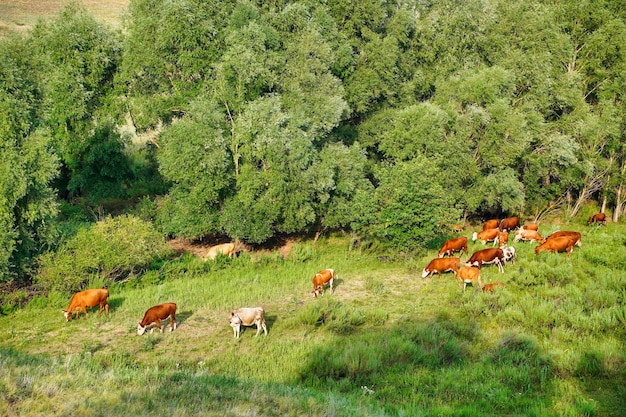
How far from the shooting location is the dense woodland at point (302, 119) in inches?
939

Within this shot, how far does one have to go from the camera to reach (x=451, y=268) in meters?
21.9

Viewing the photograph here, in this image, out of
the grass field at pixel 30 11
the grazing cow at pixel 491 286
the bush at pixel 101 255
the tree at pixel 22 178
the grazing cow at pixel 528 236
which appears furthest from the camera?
the grass field at pixel 30 11

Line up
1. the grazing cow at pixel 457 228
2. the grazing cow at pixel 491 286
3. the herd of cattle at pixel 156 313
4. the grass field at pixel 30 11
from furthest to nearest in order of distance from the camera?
the grass field at pixel 30 11 → the grazing cow at pixel 457 228 → the grazing cow at pixel 491 286 → the herd of cattle at pixel 156 313

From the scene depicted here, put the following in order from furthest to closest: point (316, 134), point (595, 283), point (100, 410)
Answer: point (316, 134)
point (595, 283)
point (100, 410)

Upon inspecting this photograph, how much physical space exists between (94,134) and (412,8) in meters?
24.5

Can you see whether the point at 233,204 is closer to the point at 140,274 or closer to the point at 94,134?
the point at 140,274

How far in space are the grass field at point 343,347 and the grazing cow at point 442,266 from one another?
55 cm

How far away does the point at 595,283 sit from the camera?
18.7 m

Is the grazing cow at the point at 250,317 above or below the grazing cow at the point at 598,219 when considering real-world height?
above

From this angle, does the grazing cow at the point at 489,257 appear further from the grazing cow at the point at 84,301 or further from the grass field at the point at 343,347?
the grazing cow at the point at 84,301

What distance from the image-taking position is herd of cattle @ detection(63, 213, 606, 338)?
1609cm

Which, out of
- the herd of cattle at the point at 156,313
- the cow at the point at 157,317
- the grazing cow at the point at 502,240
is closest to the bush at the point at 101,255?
the herd of cattle at the point at 156,313

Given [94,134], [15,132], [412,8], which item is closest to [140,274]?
[15,132]

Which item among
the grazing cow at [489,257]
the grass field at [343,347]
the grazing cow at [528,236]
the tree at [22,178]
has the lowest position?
the grazing cow at [528,236]
